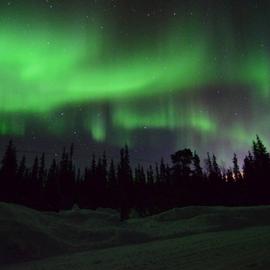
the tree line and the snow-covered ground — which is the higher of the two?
the tree line

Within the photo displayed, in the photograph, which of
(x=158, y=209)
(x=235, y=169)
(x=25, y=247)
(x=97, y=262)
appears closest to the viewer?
(x=97, y=262)

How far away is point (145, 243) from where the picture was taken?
44.8 feet

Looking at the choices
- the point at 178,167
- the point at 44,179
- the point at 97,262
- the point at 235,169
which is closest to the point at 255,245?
the point at 97,262

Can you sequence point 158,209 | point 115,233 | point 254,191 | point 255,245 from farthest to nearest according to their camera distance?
point 254,191 → point 158,209 → point 115,233 → point 255,245

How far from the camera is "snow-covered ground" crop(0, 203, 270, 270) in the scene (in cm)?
785

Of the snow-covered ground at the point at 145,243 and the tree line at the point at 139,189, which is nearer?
the snow-covered ground at the point at 145,243

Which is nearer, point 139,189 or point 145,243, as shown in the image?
point 145,243

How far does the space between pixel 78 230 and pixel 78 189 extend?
64.0 meters

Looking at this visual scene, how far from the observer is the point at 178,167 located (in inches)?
2343

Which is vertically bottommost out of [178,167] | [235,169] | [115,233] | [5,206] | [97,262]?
[97,262]

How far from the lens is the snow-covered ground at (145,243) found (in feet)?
25.8

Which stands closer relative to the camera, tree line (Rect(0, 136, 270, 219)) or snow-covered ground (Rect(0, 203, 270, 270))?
snow-covered ground (Rect(0, 203, 270, 270))

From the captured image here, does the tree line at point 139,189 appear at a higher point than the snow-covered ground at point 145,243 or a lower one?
higher

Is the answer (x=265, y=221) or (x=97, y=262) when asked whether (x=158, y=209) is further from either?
(x=97, y=262)
